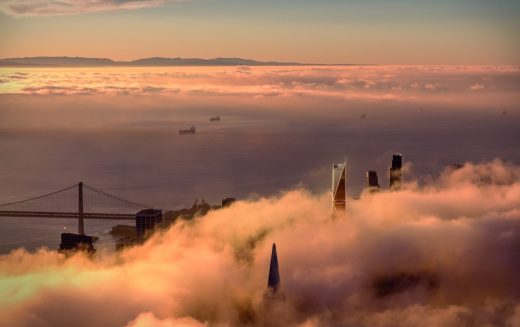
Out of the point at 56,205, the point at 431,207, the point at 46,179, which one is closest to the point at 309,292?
the point at 431,207

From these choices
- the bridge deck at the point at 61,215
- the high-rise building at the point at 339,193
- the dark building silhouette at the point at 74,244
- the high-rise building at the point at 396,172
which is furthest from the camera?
the high-rise building at the point at 396,172

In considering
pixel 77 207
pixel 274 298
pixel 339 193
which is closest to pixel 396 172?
pixel 339 193

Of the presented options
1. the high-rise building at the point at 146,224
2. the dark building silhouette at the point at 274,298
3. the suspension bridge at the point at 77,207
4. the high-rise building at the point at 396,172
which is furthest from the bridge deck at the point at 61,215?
the dark building silhouette at the point at 274,298

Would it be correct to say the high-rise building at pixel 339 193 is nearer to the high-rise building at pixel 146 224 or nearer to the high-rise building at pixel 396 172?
the high-rise building at pixel 396 172

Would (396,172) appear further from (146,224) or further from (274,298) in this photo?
(274,298)

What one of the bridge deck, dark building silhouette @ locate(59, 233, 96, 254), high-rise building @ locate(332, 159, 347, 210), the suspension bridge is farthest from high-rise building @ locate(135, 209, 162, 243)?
high-rise building @ locate(332, 159, 347, 210)

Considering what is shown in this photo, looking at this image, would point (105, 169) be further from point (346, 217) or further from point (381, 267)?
point (381, 267)
